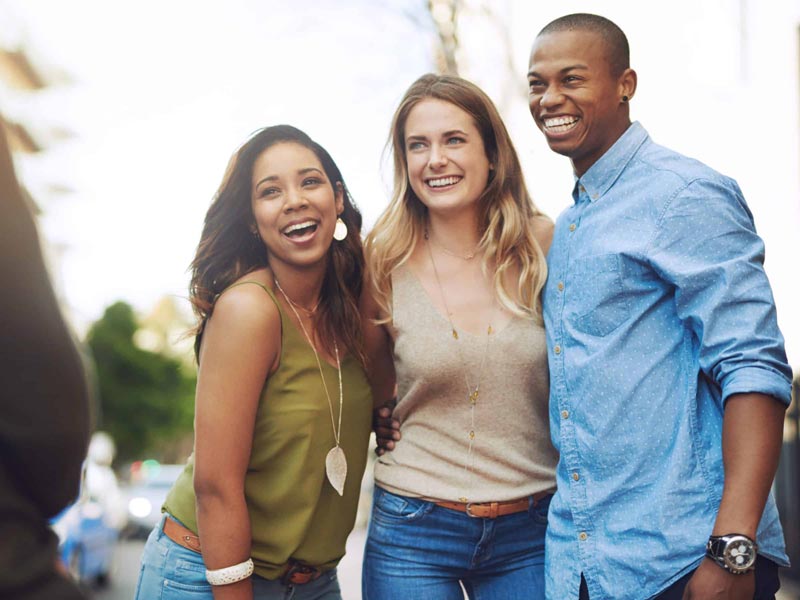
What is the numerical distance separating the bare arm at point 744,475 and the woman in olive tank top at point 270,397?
3.86 ft

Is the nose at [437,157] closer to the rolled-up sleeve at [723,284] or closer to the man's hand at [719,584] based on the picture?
the rolled-up sleeve at [723,284]

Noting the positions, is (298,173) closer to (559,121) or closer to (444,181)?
(444,181)

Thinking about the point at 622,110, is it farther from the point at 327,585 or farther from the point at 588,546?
the point at 327,585

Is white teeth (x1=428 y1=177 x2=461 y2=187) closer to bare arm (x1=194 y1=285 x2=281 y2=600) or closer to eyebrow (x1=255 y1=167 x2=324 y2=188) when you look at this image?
eyebrow (x1=255 y1=167 x2=324 y2=188)

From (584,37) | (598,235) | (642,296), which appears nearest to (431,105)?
(584,37)

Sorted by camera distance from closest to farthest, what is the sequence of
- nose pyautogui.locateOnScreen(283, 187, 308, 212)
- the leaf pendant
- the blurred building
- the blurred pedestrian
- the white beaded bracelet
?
1. the blurred pedestrian
2. the white beaded bracelet
3. the leaf pendant
4. nose pyautogui.locateOnScreen(283, 187, 308, 212)
5. the blurred building

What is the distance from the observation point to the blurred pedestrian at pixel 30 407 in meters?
1.31

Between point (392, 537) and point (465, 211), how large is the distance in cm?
123

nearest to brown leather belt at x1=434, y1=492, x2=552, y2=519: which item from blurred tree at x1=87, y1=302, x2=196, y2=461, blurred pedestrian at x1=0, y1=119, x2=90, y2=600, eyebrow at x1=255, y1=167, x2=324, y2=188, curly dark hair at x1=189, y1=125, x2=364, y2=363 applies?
curly dark hair at x1=189, y1=125, x2=364, y2=363

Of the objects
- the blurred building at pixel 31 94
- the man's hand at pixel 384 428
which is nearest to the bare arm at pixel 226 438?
the man's hand at pixel 384 428

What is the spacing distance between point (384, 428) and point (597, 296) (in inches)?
40.5

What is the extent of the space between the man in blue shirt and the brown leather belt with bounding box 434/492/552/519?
0.30m

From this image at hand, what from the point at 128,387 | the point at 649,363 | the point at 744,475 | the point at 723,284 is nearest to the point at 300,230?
the point at 649,363

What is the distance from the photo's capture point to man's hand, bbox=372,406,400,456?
323 cm
